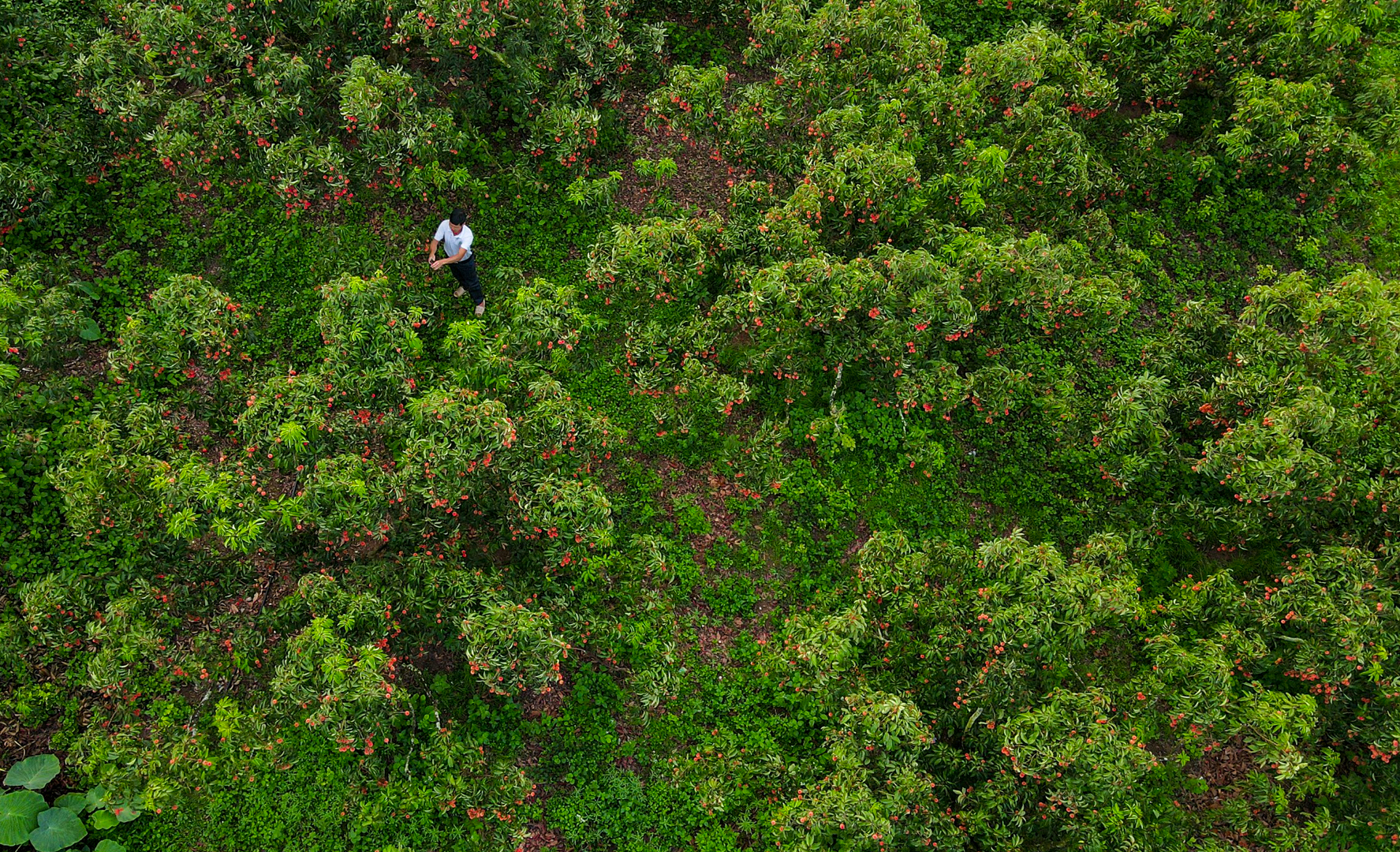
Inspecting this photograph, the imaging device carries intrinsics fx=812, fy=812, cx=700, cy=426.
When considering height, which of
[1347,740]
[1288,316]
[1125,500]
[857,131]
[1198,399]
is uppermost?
[857,131]

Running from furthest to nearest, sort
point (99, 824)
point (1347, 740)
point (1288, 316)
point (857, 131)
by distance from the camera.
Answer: point (857, 131) < point (1288, 316) < point (1347, 740) < point (99, 824)

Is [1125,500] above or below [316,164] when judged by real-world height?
below

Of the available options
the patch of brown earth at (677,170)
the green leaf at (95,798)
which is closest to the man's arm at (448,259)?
the patch of brown earth at (677,170)

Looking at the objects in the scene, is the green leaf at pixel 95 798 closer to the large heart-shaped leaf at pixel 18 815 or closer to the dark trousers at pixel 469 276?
the large heart-shaped leaf at pixel 18 815

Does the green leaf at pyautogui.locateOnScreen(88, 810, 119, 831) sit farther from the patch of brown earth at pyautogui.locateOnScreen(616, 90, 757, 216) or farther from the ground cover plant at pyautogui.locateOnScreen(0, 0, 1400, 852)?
the patch of brown earth at pyautogui.locateOnScreen(616, 90, 757, 216)

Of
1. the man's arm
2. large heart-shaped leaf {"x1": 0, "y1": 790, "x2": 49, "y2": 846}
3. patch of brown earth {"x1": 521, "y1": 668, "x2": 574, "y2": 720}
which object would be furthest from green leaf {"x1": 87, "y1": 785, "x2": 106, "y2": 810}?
the man's arm

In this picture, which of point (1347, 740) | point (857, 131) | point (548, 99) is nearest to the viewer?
point (1347, 740)

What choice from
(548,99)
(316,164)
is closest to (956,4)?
(548,99)

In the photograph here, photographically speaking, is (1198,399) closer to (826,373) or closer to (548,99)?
(826,373)
